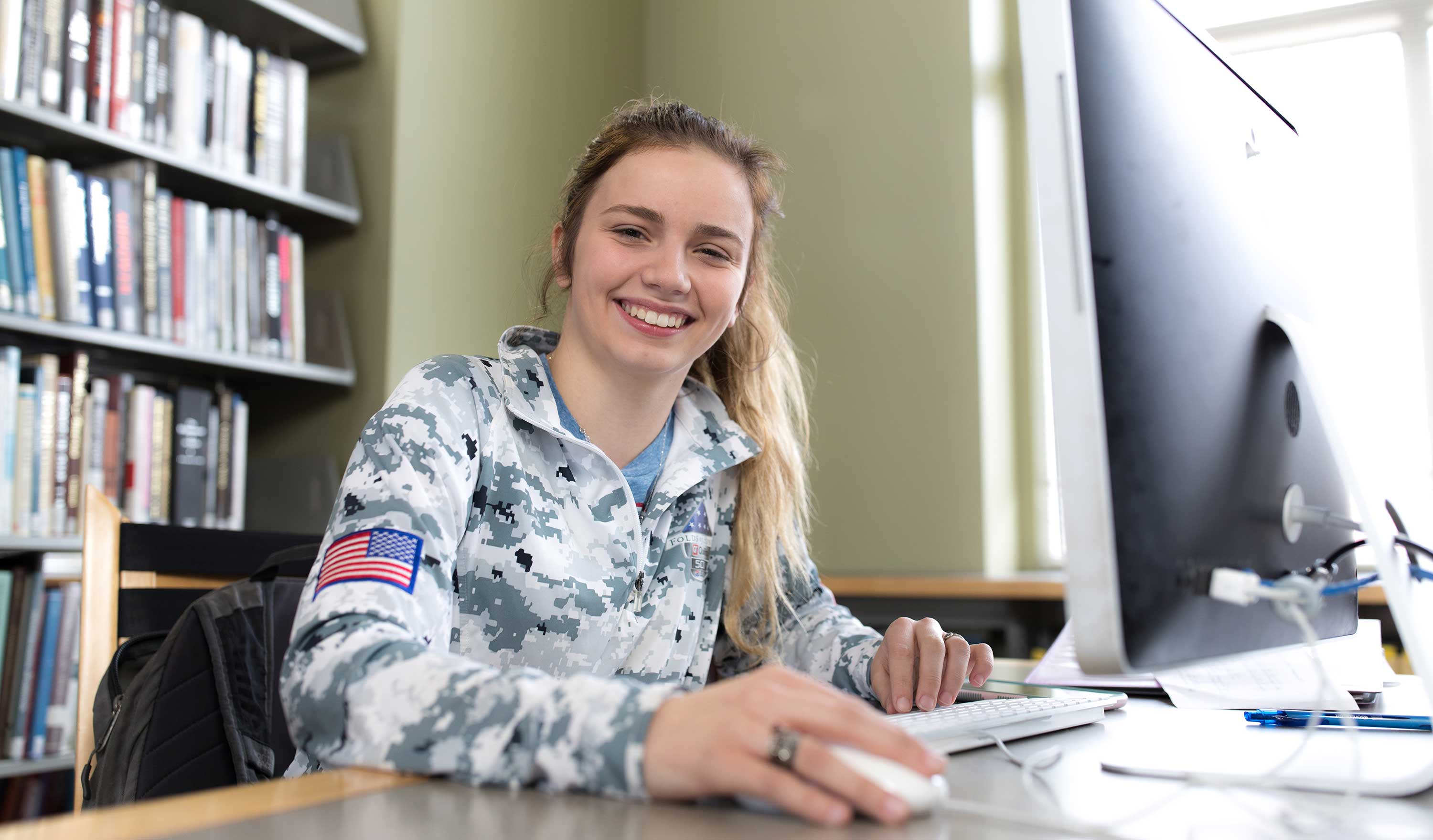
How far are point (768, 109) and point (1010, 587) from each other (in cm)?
158

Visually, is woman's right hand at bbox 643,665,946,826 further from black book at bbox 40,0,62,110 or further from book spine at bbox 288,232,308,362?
book spine at bbox 288,232,308,362

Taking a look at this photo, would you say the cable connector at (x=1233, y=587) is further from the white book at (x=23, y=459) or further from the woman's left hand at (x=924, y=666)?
the white book at (x=23, y=459)

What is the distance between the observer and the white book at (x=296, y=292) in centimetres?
220

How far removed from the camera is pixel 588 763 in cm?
52

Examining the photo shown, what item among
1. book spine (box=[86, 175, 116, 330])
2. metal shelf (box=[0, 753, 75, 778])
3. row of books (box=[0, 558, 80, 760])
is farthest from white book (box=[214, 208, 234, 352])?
metal shelf (box=[0, 753, 75, 778])

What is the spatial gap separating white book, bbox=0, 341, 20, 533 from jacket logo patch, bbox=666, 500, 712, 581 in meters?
1.18

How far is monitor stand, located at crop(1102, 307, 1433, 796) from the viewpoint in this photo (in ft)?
1.94

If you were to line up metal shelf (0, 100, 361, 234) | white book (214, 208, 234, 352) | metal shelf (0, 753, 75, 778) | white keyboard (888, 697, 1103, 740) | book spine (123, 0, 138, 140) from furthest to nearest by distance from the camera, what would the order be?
1. white book (214, 208, 234, 352)
2. book spine (123, 0, 138, 140)
3. metal shelf (0, 100, 361, 234)
4. metal shelf (0, 753, 75, 778)
5. white keyboard (888, 697, 1103, 740)

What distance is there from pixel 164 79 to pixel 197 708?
1430 millimetres

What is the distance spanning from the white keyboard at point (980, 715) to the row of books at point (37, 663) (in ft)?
4.69

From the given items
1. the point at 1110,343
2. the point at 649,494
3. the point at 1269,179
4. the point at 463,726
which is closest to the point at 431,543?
the point at 463,726

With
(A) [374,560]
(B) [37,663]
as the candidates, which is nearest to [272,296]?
(B) [37,663]

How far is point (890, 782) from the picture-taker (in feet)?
1.59

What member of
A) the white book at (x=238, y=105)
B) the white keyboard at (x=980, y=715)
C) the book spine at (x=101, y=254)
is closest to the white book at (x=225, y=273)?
the white book at (x=238, y=105)
